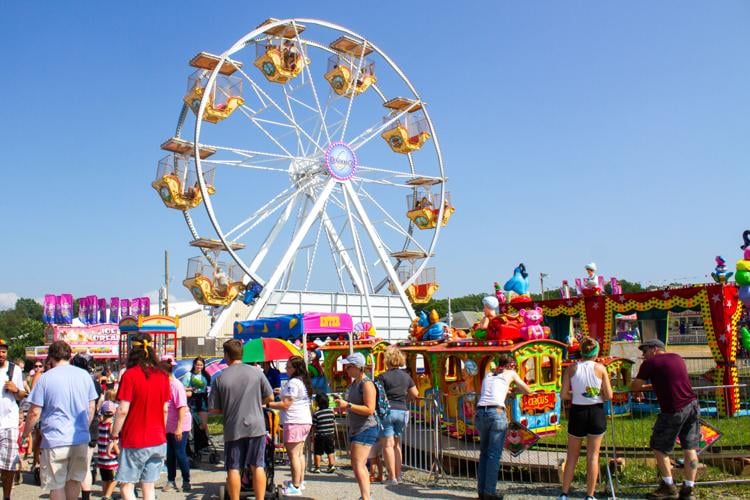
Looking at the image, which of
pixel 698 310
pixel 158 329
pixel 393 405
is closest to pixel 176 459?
pixel 393 405

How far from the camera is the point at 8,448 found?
5.62 metres

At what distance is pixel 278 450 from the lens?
25.4 feet

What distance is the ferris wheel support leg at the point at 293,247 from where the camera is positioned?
18.3 m

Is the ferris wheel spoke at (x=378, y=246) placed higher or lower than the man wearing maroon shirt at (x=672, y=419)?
higher

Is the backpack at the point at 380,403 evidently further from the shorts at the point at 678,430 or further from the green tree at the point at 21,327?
the green tree at the point at 21,327

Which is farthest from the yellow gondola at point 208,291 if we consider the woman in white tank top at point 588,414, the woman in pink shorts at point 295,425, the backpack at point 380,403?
the woman in white tank top at point 588,414

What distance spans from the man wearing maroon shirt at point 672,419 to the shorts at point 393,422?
210cm

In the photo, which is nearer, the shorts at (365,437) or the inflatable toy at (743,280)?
the shorts at (365,437)

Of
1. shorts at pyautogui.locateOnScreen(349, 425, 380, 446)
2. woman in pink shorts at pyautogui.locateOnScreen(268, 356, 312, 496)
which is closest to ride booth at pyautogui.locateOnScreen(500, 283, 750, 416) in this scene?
shorts at pyautogui.locateOnScreen(349, 425, 380, 446)

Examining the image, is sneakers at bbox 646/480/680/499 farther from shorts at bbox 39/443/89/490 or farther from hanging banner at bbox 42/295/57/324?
hanging banner at bbox 42/295/57/324

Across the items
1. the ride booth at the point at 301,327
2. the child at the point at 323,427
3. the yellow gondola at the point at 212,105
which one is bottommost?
the child at the point at 323,427

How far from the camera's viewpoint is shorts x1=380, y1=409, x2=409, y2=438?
6.41 metres

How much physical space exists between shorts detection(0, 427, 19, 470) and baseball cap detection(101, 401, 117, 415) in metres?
0.89

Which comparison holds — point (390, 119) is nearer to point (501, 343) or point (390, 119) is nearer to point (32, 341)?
point (501, 343)
